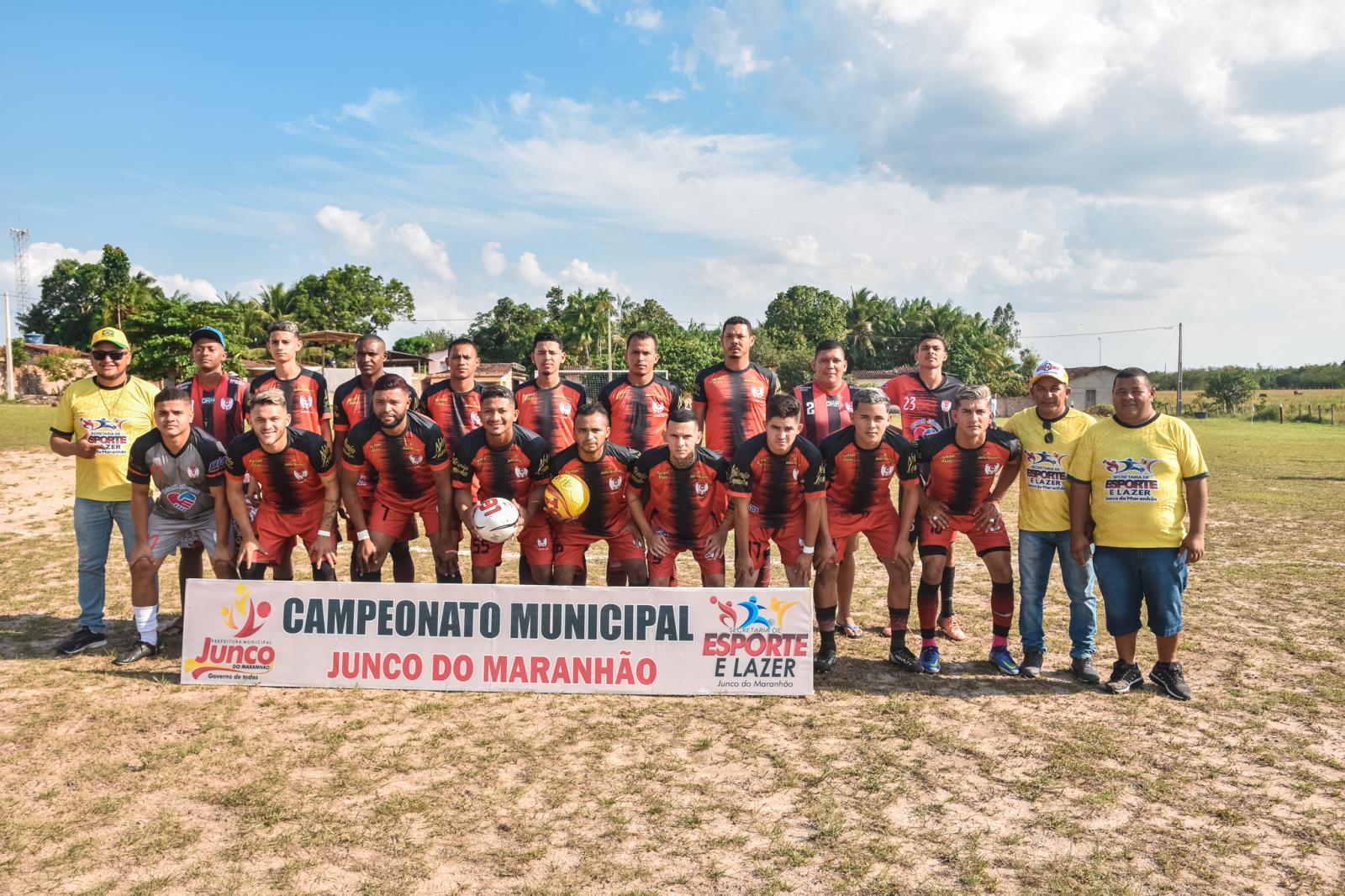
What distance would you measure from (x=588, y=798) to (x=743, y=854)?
2.97 feet

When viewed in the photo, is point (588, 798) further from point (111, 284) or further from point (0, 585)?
point (111, 284)

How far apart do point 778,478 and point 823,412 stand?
1297 mm

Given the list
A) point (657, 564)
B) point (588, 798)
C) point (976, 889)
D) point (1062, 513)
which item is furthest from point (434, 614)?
point (1062, 513)

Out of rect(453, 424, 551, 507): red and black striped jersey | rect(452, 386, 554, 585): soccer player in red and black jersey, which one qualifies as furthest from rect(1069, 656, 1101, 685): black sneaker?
rect(453, 424, 551, 507): red and black striped jersey

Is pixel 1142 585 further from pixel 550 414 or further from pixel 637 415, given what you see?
pixel 550 414

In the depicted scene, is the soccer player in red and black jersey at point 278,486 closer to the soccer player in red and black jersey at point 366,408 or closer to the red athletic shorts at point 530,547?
the soccer player in red and black jersey at point 366,408

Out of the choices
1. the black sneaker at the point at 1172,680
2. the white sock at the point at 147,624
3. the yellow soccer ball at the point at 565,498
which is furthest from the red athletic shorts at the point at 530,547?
the black sneaker at the point at 1172,680

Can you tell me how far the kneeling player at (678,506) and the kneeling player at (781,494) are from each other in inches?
7.4

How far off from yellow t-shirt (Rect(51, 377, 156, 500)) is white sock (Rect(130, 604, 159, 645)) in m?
0.91

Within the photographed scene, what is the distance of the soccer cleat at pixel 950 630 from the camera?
6.98 metres

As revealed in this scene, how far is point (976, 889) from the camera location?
347 centimetres

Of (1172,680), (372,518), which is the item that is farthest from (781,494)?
(372,518)

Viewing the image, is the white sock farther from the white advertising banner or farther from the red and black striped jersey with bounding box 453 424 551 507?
the red and black striped jersey with bounding box 453 424 551 507

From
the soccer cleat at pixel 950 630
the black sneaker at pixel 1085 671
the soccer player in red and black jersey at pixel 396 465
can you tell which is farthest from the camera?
the soccer cleat at pixel 950 630
